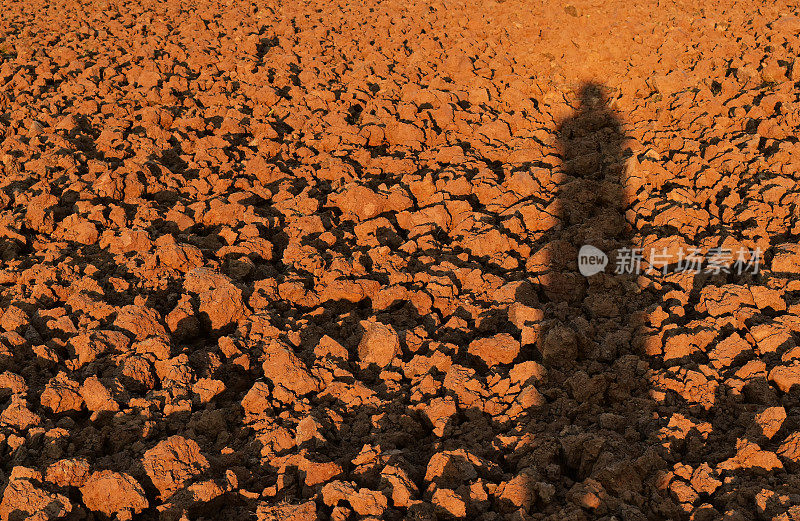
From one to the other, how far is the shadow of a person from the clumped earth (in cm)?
1

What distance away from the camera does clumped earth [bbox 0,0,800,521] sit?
2350mm

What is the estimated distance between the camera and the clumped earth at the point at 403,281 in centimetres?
235

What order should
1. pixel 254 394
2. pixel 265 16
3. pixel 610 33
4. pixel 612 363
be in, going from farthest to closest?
pixel 265 16 < pixel 610 33 < pixel 612 363 < pixel 254 394

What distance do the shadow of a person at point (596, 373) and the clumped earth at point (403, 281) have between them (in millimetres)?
12

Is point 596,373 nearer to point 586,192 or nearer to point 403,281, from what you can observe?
point 403,281

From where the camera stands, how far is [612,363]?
2902 mm

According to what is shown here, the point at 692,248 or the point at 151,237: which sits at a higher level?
the point at 692,248

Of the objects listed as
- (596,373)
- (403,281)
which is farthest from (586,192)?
(596,373)

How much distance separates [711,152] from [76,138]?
163 inches

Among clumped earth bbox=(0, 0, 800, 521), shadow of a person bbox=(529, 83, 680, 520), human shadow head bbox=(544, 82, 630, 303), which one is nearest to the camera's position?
shadow of a person bbox=(529, 83, 680, 520)

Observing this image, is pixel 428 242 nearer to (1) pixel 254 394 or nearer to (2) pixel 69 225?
(1) pixel 254 394

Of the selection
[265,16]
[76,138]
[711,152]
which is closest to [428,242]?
[711,152]

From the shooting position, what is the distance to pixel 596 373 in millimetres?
2793

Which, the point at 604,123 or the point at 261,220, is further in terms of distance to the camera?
the point at 604,123
